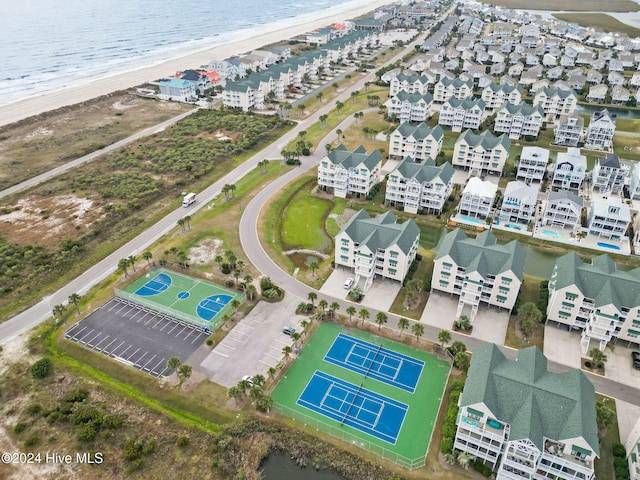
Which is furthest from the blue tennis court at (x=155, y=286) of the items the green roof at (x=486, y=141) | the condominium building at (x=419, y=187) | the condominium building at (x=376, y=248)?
the green roof at (x=486, y=141)

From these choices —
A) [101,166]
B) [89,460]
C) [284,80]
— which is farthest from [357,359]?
[284,80]

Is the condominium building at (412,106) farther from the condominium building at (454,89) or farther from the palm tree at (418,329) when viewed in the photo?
the palm tree at (418,329)

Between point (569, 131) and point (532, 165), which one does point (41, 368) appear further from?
point (569, 131)

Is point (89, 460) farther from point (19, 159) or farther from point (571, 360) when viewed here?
point (19, 159)

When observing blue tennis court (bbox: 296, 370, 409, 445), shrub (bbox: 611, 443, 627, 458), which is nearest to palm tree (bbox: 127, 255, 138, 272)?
blue tennis court (bbox: 296, 370, 409, 445)

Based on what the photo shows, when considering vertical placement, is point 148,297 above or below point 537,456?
below

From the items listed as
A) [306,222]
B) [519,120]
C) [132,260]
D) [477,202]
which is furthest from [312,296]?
[519,120]
